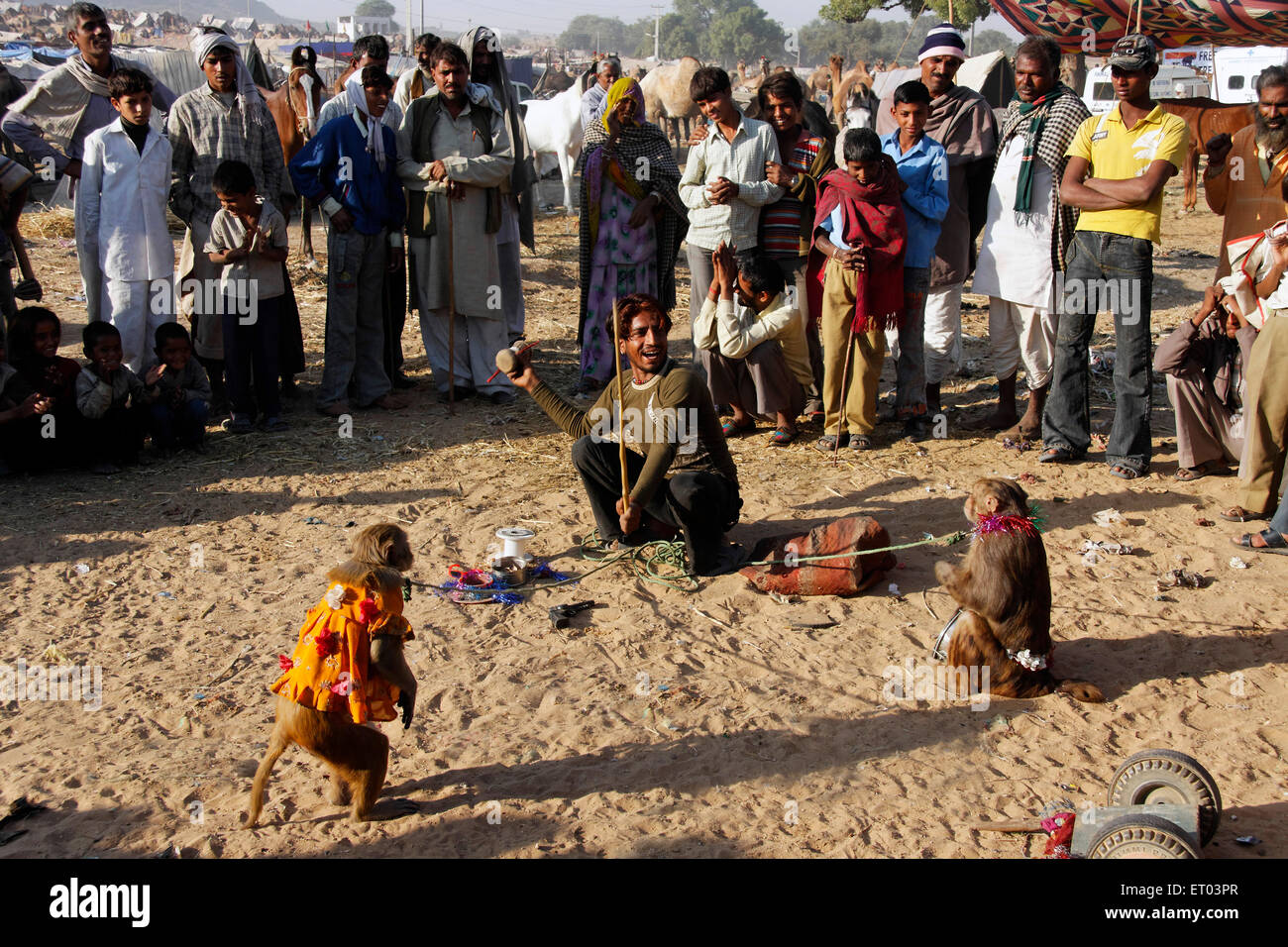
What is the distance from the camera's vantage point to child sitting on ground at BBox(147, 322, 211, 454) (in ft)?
21.4

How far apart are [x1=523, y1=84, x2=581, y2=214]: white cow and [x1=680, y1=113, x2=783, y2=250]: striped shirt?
920 cm

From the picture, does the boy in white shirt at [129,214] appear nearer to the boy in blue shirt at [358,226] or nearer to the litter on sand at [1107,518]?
the boy in blue shirt at [358,226]

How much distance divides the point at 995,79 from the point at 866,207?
1661cm

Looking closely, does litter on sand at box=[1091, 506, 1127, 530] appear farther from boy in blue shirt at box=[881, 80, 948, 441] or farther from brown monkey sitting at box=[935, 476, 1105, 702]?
brown monkey sitting at box=[935, 476, 1105, 702]

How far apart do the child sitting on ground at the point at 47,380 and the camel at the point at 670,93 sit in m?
20.2

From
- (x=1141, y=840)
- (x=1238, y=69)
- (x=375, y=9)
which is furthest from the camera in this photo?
(x=375, y=9)

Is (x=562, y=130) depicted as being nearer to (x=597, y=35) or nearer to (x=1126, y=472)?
(x=1126, y=472)

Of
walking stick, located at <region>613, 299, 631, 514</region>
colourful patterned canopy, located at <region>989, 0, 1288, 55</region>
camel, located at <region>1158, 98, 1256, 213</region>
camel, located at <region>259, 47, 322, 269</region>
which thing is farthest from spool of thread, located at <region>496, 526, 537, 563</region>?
colourful patterned canopy, located at <region>989, 0, 1288, 55</region>

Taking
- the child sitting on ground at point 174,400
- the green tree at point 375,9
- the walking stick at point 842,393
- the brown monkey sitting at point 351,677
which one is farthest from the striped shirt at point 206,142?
the green tree at point 375,9

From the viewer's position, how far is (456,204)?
291 inches

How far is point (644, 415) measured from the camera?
5090 millimetres

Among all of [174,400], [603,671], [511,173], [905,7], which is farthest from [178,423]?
[905,7]

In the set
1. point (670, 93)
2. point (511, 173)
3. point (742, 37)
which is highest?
point (742, 37)

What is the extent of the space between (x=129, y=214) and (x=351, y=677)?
4733 millimetres
